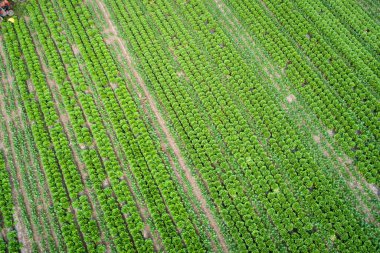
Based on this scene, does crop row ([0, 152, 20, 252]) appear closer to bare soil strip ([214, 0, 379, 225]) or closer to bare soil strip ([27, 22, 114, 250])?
bare soil strip ([27, 22, 114, 250])

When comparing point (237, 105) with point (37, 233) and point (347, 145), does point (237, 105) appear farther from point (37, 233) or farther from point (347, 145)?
point (37, 233)

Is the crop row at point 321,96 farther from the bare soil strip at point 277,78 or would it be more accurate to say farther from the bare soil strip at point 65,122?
the bare soil strip at point 65,122

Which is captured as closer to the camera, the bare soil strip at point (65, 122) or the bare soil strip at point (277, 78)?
the bare soil strip at point (277, 78)

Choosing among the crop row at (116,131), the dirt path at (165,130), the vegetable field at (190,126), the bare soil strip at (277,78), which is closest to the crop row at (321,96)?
the vegetable field at (190,126)

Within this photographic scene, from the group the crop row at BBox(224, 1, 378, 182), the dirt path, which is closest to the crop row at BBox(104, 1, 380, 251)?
the dirt path

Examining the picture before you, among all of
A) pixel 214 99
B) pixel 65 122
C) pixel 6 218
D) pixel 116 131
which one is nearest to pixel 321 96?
pixel 214 99

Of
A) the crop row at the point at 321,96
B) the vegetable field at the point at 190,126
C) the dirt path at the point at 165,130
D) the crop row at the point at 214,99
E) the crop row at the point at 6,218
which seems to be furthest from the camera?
the crop row at the point at 321,96

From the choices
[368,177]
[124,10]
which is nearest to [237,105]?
[368,177]
